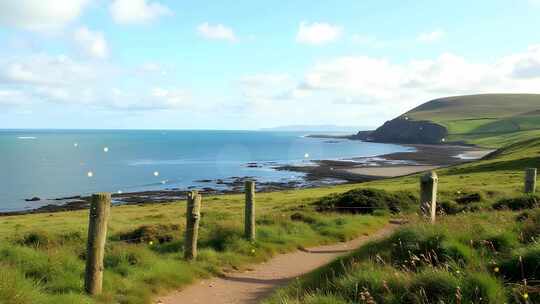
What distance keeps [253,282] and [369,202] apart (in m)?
13.0

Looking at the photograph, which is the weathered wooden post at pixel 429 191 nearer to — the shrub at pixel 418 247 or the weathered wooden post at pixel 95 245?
the shrub at pixel 418 247

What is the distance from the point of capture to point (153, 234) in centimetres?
1684

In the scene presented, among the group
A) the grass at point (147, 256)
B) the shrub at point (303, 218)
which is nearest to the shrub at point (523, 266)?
the grass at point (147, 256)

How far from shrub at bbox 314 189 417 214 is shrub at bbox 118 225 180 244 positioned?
8.40m

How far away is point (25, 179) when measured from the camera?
89.8 meters

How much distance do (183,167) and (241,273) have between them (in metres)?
107

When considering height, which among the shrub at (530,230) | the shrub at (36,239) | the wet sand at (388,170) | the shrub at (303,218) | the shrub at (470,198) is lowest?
the wet sand at (388,170)

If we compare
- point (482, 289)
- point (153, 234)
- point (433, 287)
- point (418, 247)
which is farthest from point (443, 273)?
point (153, 234)

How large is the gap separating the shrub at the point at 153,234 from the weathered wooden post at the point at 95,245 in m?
6.37

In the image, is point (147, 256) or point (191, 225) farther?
point (191, 225)

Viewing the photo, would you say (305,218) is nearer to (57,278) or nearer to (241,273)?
(241,273)

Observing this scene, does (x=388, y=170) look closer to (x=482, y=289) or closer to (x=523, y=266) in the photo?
(x=523, y=266)

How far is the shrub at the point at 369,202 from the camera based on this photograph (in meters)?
23.1

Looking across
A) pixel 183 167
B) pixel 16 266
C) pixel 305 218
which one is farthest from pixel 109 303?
pixel 183 167
